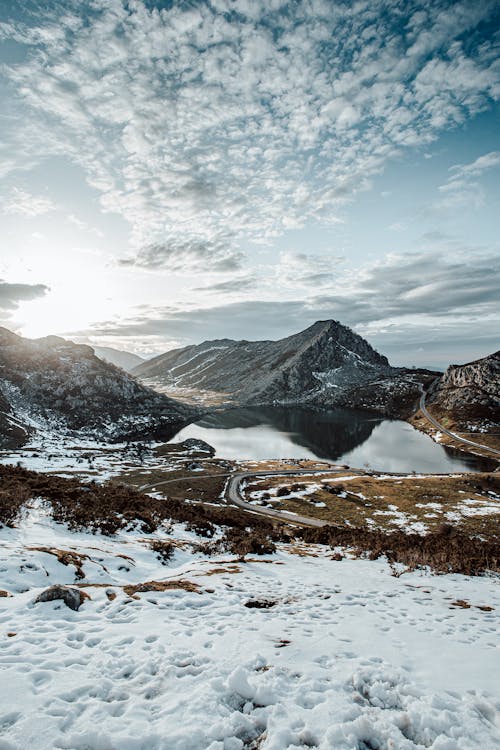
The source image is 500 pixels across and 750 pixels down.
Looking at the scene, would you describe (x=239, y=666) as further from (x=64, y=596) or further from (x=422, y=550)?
(x=422, y=550)

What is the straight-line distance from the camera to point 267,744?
18.6 ft

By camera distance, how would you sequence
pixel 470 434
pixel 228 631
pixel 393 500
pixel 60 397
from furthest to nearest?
1. pixel 470 434
2. pixel 60 397
3. pixel 393 500
4. pixel 228 631

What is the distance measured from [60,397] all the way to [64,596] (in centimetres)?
18145

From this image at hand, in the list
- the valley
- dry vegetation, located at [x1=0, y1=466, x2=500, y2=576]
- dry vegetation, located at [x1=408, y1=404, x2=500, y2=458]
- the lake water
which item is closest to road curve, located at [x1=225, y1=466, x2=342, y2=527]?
dry vegetation, located at [x1=0, y1=466, x2=500, y2=576]

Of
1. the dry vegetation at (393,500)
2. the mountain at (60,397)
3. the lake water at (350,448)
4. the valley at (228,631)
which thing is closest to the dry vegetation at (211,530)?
the valley at (228,631)

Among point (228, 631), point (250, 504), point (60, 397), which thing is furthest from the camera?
point (60, 397)

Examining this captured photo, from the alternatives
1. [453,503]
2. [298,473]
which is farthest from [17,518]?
[298,473]

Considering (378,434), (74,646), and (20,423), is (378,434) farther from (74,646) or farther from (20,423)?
(74,646)

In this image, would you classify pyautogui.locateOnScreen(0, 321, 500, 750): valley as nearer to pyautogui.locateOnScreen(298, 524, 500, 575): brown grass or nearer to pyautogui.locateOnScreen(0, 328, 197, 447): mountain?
pyautogui.locateOnScreen(298, 524, 500, 575): brown grass

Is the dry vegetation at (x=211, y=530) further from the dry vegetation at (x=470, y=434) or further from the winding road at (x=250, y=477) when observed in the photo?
the dry vegetation at (x=470, y=434)

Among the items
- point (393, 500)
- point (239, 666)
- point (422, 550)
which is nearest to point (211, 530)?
point (422, 550)

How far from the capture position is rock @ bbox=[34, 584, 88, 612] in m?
10.3

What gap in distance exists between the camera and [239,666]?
25.1 ft

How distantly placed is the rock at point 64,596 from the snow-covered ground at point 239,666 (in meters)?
0.28
